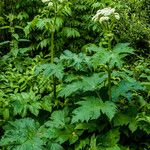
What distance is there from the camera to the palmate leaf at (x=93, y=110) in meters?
3.76

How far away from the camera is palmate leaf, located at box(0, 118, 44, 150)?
391 cm

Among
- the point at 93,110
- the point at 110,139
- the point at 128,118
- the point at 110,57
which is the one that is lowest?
the point at 110,139

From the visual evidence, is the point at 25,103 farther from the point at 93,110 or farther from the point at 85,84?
the point at 93,110

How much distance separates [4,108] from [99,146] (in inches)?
52.7

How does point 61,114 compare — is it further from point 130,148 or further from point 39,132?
point 130,148

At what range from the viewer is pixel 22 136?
160 inches

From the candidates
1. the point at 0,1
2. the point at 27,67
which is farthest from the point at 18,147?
the point at 0,1

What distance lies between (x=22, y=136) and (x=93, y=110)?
864 millimetres

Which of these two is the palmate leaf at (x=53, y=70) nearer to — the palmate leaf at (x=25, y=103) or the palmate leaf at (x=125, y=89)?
the palmate leaf at (x=25, y=103)

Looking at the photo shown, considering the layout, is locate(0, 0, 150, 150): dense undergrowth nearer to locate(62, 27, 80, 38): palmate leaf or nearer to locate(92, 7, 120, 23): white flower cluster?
locate(92, 7, 120, 23): white flower cluster

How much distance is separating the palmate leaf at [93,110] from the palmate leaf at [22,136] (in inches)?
20.7

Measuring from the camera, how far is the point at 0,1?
7082 mm

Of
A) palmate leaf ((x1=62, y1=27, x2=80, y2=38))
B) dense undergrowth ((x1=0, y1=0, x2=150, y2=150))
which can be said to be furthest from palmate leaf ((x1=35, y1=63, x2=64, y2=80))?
Answer: palmate leaf ((x1=62, y1=27, x2=80, y2=38))

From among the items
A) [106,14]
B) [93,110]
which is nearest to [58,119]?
[93,110]
